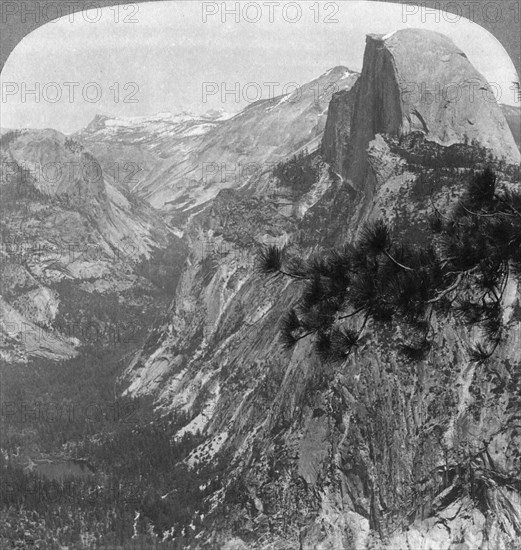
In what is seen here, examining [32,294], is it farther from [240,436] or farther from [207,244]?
[240,436]

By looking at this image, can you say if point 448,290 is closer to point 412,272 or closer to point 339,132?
point 412,272

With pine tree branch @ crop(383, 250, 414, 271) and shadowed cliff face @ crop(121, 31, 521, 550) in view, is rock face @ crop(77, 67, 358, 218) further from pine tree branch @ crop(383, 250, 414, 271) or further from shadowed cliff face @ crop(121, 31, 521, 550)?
pine tree branch @ crop(383, 250, 414, 271)

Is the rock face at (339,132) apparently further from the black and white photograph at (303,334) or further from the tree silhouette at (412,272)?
the tree silhouette at (412,272)

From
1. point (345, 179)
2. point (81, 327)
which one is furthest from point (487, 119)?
point (81, 327)

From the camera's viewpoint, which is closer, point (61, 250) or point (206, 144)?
point (61, 250)

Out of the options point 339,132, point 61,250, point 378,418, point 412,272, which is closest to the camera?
point 412,272

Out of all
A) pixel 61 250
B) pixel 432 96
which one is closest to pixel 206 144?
pixel 61 250

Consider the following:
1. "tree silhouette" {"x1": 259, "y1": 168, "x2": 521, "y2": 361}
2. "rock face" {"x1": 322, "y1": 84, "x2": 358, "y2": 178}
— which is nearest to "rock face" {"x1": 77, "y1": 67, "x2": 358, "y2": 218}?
"rock face" {"x1": 322, "y1": 84, "x2": 358, "y2": 178}
